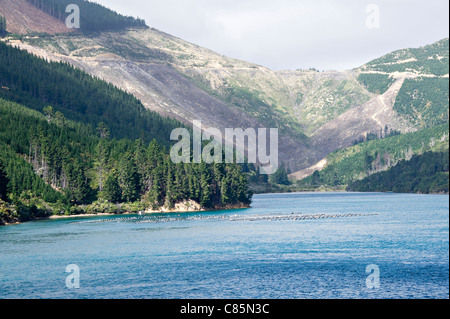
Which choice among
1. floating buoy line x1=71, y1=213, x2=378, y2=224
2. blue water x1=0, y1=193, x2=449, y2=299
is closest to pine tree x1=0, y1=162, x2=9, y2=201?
blue water x1=0, y1=193, x2=449, y2=299

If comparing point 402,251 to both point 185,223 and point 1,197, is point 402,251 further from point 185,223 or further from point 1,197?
point 1,197

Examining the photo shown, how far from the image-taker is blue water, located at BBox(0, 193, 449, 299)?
251 ft

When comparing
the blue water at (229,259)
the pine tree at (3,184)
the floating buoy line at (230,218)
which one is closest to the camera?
the blue water at (229,259)

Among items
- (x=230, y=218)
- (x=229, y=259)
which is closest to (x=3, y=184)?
(x=230, y=218)

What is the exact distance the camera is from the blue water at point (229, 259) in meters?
76.6

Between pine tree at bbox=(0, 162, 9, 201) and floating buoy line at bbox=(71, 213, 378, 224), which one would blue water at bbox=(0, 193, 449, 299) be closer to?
floating buoy line at bbox=(71, 213, 378, 224)

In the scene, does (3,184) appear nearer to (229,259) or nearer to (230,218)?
(230,218)

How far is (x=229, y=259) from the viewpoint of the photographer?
326 feet

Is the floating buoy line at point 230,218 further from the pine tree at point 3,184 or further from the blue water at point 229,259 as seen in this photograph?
the pine tree at point 3,184

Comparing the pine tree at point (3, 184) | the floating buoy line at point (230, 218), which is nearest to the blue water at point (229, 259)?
the floating buoy line at point (230, 218)

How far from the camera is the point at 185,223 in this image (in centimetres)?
16450
